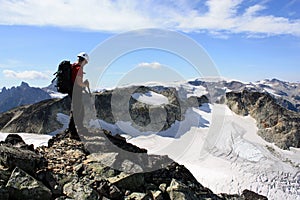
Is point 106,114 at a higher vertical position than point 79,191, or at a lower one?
lower

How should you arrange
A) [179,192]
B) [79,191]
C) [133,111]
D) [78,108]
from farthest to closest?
[133,111] → [78,108] → [179,192] → [79,191]

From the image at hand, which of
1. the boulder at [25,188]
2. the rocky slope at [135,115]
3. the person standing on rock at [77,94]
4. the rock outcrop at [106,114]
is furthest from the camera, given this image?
the rocky slope at [135,115]

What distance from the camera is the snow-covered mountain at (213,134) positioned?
33403mm

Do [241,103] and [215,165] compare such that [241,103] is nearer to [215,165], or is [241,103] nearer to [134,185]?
[215,165]

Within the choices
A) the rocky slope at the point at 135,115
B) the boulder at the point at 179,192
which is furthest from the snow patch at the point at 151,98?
the boulder at the point at 179,192

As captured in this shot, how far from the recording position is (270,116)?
49188mm

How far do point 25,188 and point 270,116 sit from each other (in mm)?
45664

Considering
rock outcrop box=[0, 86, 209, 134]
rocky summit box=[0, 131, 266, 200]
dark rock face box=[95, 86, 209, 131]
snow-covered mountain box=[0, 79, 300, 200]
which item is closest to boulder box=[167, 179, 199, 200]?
rocky summit box=[0, 131, 266, 200]

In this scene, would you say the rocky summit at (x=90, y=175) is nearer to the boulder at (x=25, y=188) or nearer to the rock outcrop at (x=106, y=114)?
the boulder at (x=25, y=188)

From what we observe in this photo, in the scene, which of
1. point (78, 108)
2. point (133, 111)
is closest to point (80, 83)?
point (78, 108)

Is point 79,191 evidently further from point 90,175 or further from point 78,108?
point 78,108

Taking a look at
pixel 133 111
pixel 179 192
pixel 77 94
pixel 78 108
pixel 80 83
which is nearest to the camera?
pixel 179 192

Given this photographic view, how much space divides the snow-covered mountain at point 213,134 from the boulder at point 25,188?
2051cm

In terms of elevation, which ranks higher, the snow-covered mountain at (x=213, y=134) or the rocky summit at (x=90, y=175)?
the rocky summit at (x=90, y=175)
